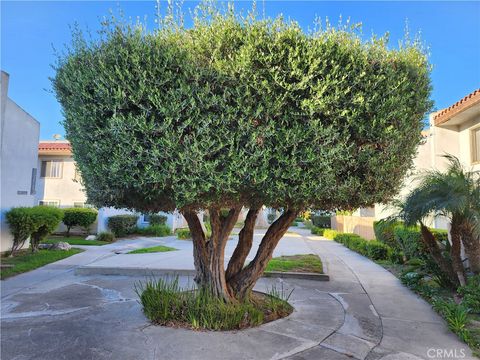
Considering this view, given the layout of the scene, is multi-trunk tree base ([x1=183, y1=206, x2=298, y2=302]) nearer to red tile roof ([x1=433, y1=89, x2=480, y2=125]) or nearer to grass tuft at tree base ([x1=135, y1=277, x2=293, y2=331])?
grass tuft at tree base ([x1=135, y1=277, x2=293, y2=331])

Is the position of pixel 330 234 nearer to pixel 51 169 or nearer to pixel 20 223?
pixel 20 223

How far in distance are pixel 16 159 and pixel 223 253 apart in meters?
10.8

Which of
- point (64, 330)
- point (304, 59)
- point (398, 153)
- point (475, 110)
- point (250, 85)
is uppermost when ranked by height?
point (475, 110)

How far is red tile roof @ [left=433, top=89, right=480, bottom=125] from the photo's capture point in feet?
29.2

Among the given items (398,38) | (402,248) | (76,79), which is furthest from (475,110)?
(76,79)

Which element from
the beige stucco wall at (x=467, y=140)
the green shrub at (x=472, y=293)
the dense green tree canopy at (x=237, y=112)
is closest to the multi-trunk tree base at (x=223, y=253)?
the dense green tree canopy at (x=237, y=112)

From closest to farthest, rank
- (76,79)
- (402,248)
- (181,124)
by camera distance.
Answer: (181,124), (76,79), (402,248)

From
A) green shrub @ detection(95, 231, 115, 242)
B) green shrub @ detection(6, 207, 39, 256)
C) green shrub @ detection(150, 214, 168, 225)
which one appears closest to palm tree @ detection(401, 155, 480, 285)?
green shrub @ detection(6, 207, 39, 256)

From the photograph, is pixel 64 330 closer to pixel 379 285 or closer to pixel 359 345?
pixel 359 345

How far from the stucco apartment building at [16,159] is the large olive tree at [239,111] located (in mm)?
9440

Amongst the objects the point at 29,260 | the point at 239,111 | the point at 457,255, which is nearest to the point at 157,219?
the point at 29,260

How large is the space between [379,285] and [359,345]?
4.11 meters

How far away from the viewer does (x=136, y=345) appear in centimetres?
424

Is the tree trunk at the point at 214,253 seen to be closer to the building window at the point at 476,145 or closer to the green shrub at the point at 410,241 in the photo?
the green shrub at the point at 410,241
